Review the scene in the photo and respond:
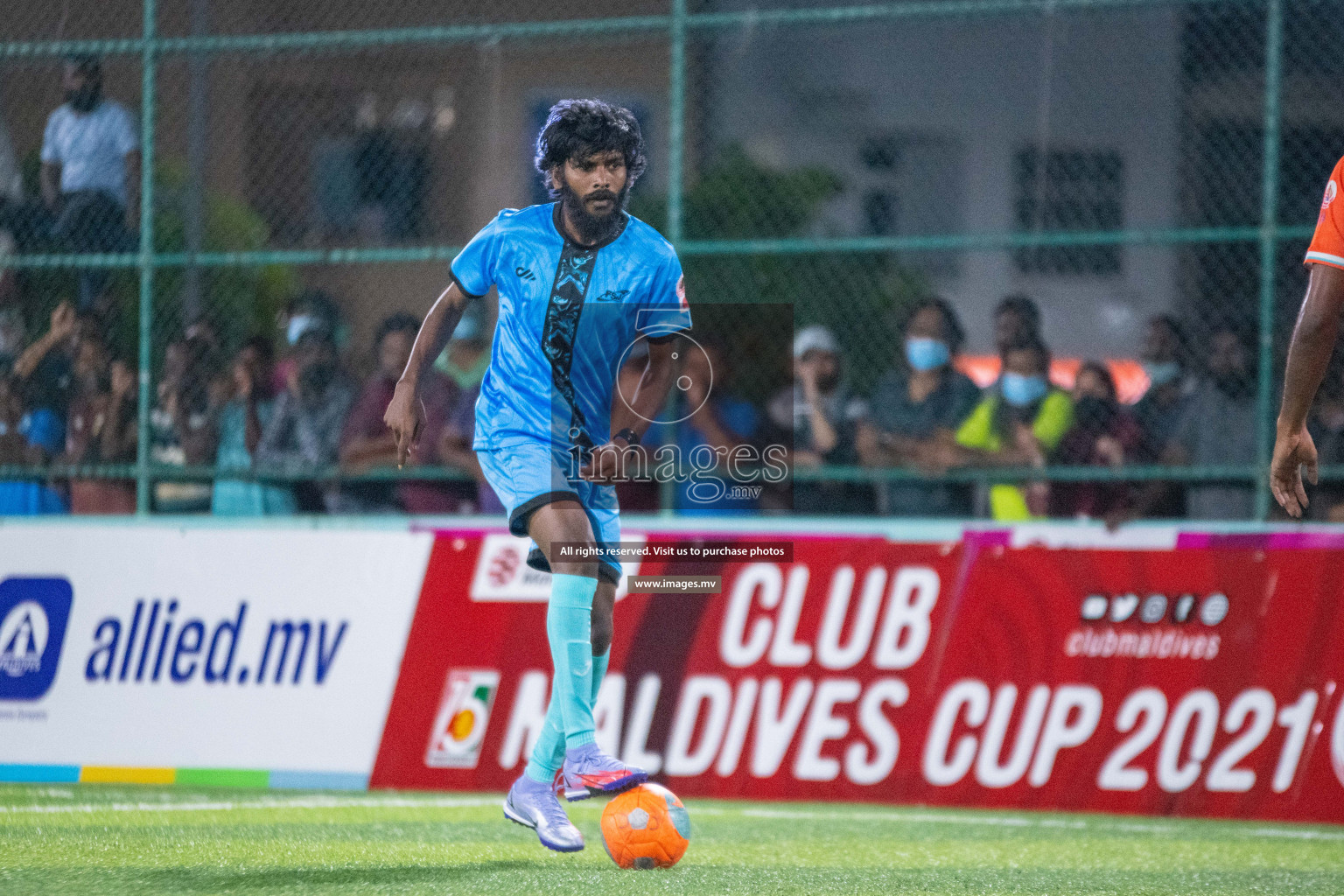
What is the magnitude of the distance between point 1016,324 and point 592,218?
3726 millimetres

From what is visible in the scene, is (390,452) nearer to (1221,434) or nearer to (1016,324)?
(1016,324)

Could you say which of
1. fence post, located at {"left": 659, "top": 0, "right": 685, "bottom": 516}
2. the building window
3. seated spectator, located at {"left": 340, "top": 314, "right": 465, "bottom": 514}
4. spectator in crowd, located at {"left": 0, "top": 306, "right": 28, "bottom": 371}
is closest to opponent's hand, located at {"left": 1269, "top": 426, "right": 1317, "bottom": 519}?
fence post, located at {"left": 659, "top": 0, "right": 685, "bottom": 516}

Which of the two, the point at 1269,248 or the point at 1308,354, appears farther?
the point at 1269,248

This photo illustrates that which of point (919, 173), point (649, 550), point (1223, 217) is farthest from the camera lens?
point (919, 173)

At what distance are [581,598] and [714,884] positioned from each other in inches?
37.3

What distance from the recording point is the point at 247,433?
897 centimetres

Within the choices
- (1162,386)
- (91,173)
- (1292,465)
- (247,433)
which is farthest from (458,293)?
(91,173)

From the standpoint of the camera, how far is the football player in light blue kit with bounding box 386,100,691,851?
5.44m

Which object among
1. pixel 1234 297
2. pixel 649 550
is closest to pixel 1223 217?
pixel 1234 297

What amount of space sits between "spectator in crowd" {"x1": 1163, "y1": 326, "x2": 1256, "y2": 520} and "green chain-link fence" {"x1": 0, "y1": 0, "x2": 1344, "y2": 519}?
4 centimetres

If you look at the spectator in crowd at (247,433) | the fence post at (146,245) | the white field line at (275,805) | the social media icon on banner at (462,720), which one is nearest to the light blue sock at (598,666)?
the white field line at (275,805)

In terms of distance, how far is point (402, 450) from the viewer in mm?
5422

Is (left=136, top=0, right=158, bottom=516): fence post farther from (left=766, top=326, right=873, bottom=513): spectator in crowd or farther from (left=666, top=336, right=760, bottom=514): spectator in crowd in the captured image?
(left=766, top=326, right=873, bottom=513): spectator in crowd

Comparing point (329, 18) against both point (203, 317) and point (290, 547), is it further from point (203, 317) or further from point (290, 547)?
point (290, 547)
